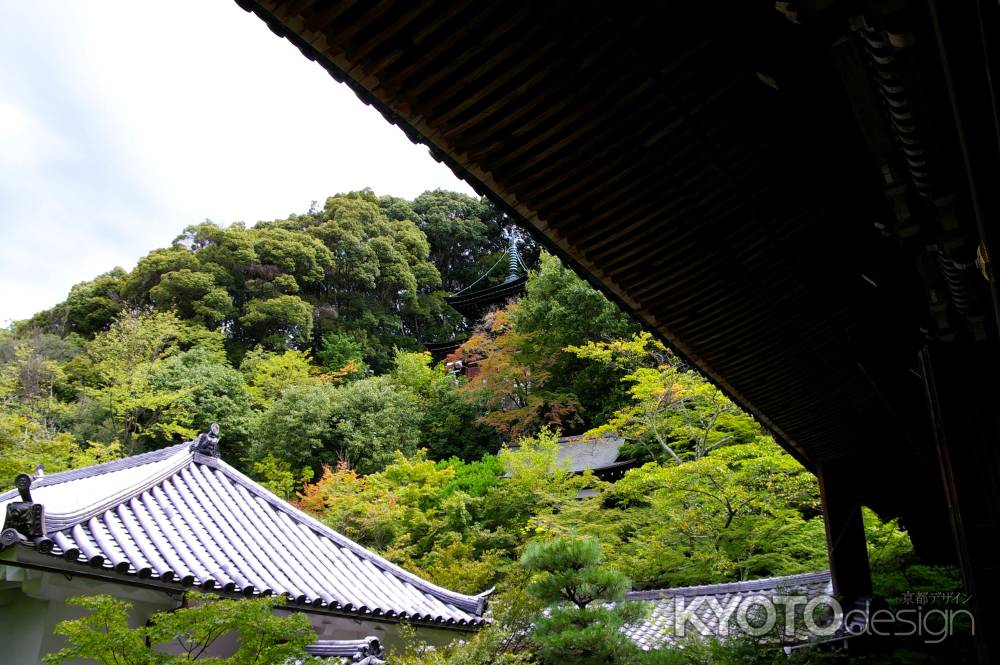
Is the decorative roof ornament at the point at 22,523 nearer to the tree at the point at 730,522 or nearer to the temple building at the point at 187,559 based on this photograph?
the temple building at the point at 187,559

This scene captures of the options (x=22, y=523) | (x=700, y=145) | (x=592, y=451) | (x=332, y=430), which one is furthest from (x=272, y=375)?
(x=700, y=145)

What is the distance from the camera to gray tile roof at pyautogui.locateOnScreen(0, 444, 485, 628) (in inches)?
219

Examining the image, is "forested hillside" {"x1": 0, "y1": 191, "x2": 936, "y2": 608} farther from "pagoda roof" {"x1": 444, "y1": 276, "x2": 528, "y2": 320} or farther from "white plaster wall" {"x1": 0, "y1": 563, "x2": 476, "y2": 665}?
"white plaster wall" {"x1": 0, "y1": 563, "x2": 476, "y2": 665}

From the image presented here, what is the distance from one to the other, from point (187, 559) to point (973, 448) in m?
5.89

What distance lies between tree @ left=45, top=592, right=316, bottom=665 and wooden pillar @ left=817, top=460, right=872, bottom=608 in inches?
187

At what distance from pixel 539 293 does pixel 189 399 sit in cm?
1103

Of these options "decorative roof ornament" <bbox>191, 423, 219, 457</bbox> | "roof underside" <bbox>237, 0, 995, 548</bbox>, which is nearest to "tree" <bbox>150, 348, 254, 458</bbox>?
"decorative roof ornament" <bbox>191, 423, 219, 457</bbox>

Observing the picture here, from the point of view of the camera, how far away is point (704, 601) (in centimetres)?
1039

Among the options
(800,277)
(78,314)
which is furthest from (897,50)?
(78,314)

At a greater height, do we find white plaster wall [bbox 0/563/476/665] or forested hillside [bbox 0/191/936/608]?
forested hillside [bbox 0/191/936/608]

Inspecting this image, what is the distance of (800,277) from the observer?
11.4 ft

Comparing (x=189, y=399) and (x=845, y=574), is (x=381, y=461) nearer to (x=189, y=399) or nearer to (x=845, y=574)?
(x=189, y=399)

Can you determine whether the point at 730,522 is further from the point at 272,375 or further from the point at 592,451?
the point at 272,375

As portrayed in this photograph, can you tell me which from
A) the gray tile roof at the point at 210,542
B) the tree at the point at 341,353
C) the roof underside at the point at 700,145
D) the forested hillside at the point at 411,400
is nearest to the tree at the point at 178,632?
the gray tile roof at the point at 210,542
